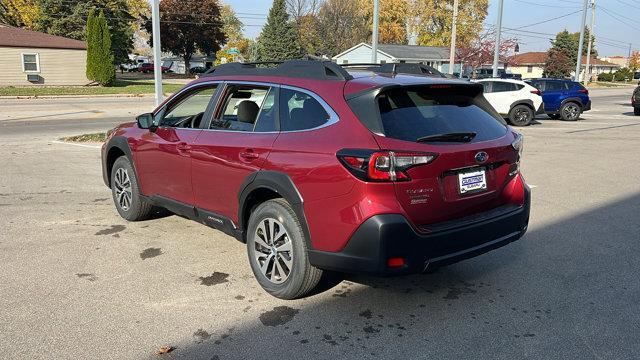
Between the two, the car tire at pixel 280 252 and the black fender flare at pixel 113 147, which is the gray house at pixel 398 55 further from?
the car tire at pixel 280 252

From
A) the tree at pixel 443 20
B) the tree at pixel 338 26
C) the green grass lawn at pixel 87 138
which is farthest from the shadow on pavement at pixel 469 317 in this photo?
the tree at pixel 443 20

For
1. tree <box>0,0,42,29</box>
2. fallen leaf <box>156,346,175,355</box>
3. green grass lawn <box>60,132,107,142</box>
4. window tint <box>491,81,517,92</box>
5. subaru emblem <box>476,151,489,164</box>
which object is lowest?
fallen leaf <box>156,346,175,355</box>

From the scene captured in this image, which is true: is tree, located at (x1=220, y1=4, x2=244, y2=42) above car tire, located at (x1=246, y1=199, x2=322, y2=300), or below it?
above

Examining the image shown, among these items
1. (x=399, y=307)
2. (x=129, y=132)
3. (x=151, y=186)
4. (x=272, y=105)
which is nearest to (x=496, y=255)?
(x=399, y=307)

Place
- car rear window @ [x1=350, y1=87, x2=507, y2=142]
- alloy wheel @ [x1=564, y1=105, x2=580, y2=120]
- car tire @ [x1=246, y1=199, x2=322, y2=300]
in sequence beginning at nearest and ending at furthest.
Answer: car rear window @ [x1=350, y1=87, x2=507, y2=142], car tire @ [x1=246, y1=199, x2=322, y2=300], alloy wheel @ [x1=564, y1=105, x2=580, y2=120]

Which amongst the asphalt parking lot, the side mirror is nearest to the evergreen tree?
the asphalt parking lot

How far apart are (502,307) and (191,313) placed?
7.48ft

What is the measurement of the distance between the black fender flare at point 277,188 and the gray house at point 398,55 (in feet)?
187

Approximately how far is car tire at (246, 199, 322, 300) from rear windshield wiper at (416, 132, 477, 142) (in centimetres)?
106

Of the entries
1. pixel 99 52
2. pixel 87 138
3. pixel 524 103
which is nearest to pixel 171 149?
pixel 87 138

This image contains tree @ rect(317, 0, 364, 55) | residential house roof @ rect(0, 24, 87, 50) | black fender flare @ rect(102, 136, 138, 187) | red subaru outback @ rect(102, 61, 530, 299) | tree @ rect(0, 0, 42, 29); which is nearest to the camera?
red subaru outback @ rect(102, 61, 530, 299)

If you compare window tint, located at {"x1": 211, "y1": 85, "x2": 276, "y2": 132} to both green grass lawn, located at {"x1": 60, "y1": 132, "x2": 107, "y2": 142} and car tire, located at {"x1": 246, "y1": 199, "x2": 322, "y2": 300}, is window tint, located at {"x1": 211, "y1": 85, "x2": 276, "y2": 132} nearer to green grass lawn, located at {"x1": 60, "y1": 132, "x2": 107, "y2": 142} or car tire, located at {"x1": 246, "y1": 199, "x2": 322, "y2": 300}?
car tire, located at {"x1": 246, "y1": 199, "x2": 322, "y2": 300}

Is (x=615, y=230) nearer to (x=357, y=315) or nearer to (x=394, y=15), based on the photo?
(x=357, y=315)

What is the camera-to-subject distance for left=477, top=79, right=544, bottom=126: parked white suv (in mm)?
18188
